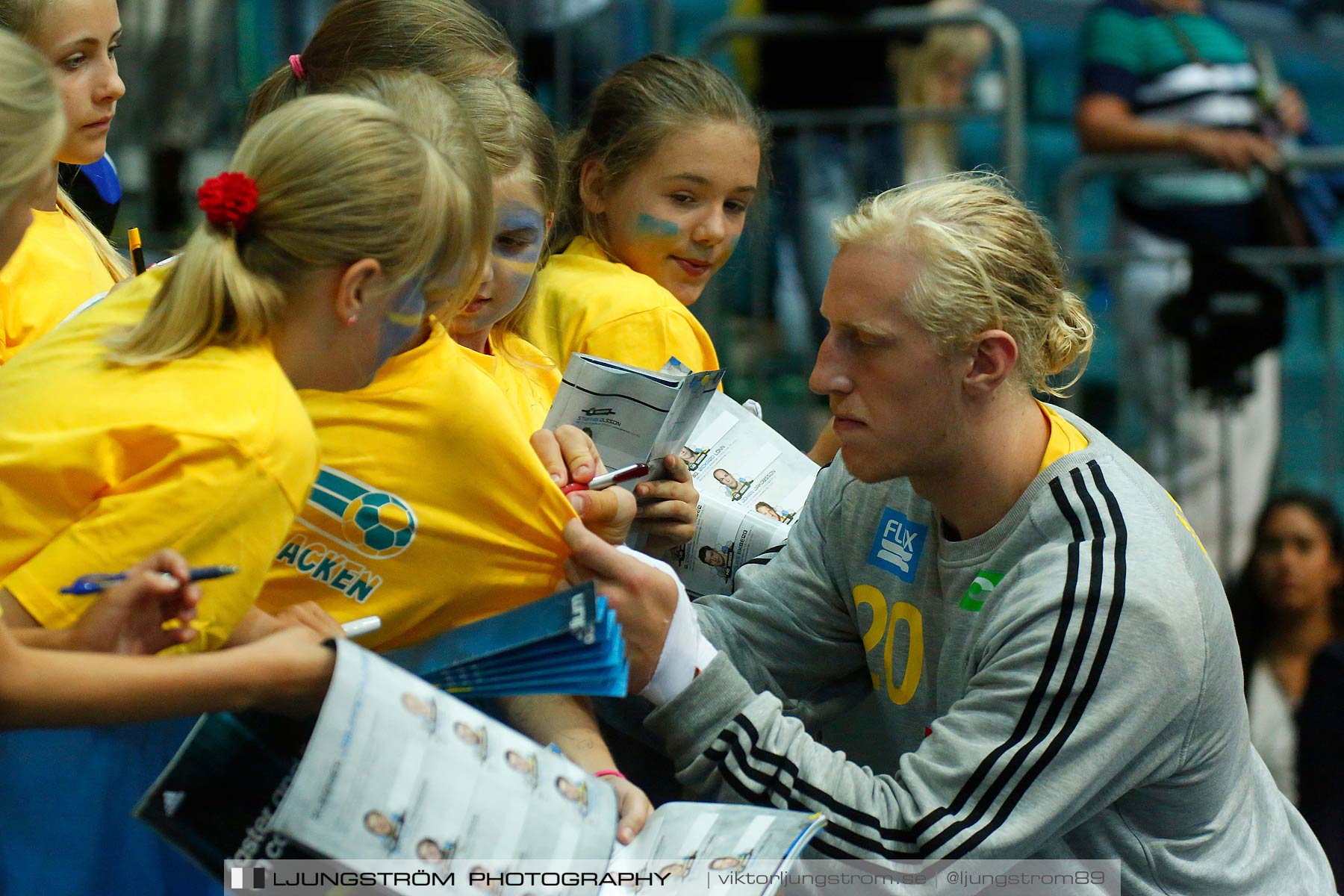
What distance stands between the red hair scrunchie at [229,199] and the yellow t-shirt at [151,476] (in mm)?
159

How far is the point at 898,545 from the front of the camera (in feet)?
7.26

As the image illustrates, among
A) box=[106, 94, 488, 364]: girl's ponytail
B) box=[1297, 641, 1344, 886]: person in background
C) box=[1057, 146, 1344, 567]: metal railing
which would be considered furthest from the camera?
box=[1057, 146, 1344, 567]: metal railing

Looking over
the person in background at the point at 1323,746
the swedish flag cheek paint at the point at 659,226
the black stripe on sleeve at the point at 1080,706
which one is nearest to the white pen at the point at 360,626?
the black stripe on sleeve at the point at 1080,706

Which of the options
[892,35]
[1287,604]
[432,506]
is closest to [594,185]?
[432,506]

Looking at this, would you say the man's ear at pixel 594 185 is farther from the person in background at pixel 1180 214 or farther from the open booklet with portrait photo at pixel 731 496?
the person in background at pixel 1180 214

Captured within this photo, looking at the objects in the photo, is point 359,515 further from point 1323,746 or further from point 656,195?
point 1323,746

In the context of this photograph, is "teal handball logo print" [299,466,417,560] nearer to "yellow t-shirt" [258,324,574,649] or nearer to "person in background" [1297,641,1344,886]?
"yellow t-shirt" [258,324,574,649]

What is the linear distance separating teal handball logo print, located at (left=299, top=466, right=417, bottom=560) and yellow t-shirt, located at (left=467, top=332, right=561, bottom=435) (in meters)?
0.43

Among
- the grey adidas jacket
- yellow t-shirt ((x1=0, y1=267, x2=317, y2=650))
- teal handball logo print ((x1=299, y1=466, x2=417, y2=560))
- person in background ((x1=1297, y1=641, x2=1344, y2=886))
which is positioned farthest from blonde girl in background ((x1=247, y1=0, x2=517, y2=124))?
person in background ((x1=1297, y1=641, x2=1344, y2=886))

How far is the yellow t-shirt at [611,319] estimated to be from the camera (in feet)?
8.49

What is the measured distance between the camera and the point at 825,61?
465cm

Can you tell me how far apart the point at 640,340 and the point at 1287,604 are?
105 inches

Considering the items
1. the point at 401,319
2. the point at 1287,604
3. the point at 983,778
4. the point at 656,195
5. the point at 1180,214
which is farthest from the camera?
the point at 1180,214

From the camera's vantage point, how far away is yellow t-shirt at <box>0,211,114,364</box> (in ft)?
7.41
